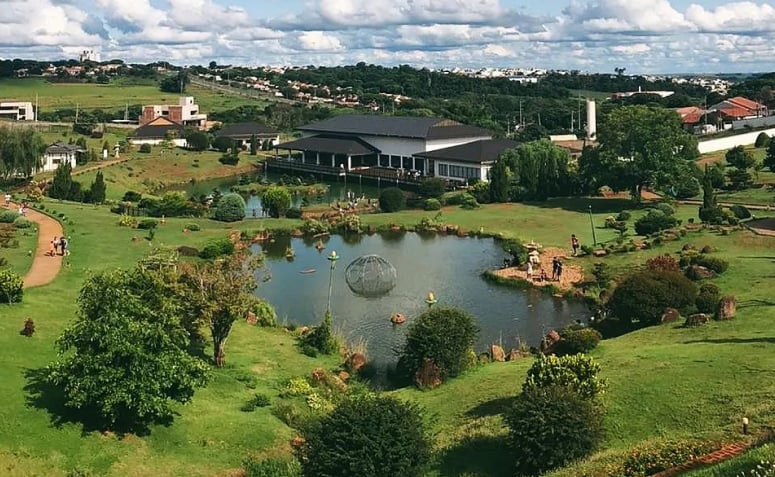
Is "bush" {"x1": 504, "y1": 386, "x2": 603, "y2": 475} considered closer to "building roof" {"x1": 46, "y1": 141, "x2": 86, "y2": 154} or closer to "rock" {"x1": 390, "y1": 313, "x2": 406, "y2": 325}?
"rock" {"x1": 390, "y1": 313, "x2": 406, "y2": 325}

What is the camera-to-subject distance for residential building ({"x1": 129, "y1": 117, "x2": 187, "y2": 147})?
8588 centimetres

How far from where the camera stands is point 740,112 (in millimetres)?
89938

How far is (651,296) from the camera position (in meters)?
22.8

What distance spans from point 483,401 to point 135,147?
2725 inches

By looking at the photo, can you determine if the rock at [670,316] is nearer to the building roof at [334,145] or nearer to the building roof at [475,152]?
the building roof at [475,152]

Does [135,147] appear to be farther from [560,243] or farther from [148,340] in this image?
[148,340]

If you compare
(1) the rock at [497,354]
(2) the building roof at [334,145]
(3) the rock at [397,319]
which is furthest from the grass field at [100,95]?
(1) the rock at [497,354]

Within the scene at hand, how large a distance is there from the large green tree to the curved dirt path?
94.0 feet

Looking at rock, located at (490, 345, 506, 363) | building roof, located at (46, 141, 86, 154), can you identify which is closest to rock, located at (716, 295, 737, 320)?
rock, located at (490, 345, 506, 363)

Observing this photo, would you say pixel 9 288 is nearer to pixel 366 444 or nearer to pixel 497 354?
pixel 366 444

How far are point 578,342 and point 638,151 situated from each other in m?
27.0

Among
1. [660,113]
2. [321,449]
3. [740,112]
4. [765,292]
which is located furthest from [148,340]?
[740,112]

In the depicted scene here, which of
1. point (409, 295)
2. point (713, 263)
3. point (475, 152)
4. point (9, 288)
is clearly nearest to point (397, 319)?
point (409, 295)

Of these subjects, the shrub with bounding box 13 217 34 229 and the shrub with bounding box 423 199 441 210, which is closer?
the shrub with bounding box 13 217 34 229
